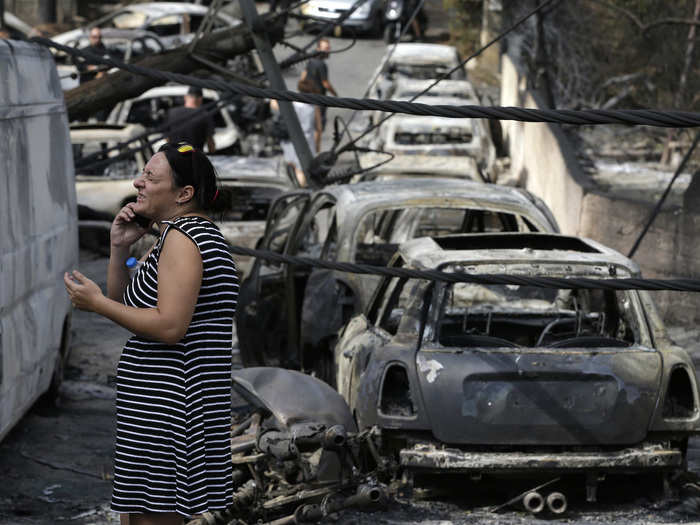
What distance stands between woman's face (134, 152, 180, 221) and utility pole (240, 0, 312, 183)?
6.64 metres

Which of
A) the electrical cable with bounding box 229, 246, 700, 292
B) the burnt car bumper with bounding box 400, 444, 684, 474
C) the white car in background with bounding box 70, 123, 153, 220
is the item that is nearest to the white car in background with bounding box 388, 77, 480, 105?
the white car in background with bounding box 70, 123, 153, 220

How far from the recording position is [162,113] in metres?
19.4

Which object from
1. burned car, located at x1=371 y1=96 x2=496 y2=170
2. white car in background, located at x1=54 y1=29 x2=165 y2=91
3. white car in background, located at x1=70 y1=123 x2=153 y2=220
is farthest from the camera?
white car in background, located at x1=54 y1=29 x2=165 y2=91

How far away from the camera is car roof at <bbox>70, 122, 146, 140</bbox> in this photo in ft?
51.3

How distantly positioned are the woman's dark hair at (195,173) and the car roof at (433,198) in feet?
14.9

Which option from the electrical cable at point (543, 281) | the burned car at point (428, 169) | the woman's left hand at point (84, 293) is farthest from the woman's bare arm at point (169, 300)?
the burned car at point (428, 169)

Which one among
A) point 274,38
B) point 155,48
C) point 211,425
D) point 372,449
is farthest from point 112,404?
point 155,48

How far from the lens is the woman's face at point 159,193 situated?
389 cm

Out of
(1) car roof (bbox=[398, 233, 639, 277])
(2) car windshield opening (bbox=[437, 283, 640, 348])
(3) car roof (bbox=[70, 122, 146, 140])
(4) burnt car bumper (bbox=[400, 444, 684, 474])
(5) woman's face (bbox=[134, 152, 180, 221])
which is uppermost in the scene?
(5) woman's face (bbox=[134, 152, 180, 221])

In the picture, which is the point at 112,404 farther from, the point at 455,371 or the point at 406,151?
the point at 406,151

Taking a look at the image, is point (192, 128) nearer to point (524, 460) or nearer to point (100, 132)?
point (100, 132)

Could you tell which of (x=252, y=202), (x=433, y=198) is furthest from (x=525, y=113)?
(x=252, y=202)

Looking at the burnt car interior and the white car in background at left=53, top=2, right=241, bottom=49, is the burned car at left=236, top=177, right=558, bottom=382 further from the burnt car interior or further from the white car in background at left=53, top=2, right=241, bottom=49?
the white car in background at left=53, top=2, right=241, bottom=49

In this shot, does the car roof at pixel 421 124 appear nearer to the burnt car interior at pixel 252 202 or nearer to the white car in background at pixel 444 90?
the white car in background at pixel 444 90
